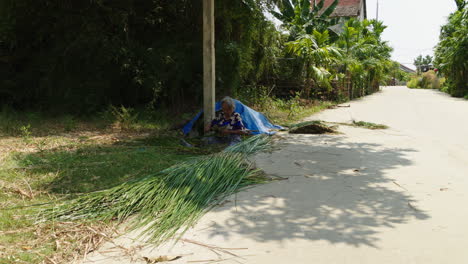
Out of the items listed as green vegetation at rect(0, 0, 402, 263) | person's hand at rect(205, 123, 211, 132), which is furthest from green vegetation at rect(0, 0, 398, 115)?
person's hand at rect(205, 123, 211, 132)

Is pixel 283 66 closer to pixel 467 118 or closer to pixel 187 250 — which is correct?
pixel 467 118

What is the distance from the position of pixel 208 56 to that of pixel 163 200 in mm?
3712

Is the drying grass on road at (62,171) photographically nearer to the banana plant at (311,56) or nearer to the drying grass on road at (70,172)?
the drying grass on road at (70,172)

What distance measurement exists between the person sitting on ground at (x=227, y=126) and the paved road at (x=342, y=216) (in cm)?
100

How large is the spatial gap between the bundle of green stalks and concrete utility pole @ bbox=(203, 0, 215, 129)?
270 cm

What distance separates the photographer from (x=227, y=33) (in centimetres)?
971

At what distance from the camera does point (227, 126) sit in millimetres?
6402

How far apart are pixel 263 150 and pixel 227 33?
500cm

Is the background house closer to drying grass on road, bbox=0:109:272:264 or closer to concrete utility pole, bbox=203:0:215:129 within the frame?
concrete utility pole, bbox=203:0:215:129

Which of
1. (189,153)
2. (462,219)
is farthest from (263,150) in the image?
(462,219)

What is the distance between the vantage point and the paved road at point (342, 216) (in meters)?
2.50

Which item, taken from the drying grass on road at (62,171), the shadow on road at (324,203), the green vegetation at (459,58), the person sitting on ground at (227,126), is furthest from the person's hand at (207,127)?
the green vegetation at (459,58)

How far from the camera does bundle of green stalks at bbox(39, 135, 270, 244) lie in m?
2.99

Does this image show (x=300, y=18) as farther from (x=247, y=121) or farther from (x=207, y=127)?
(x=207, y=127)
